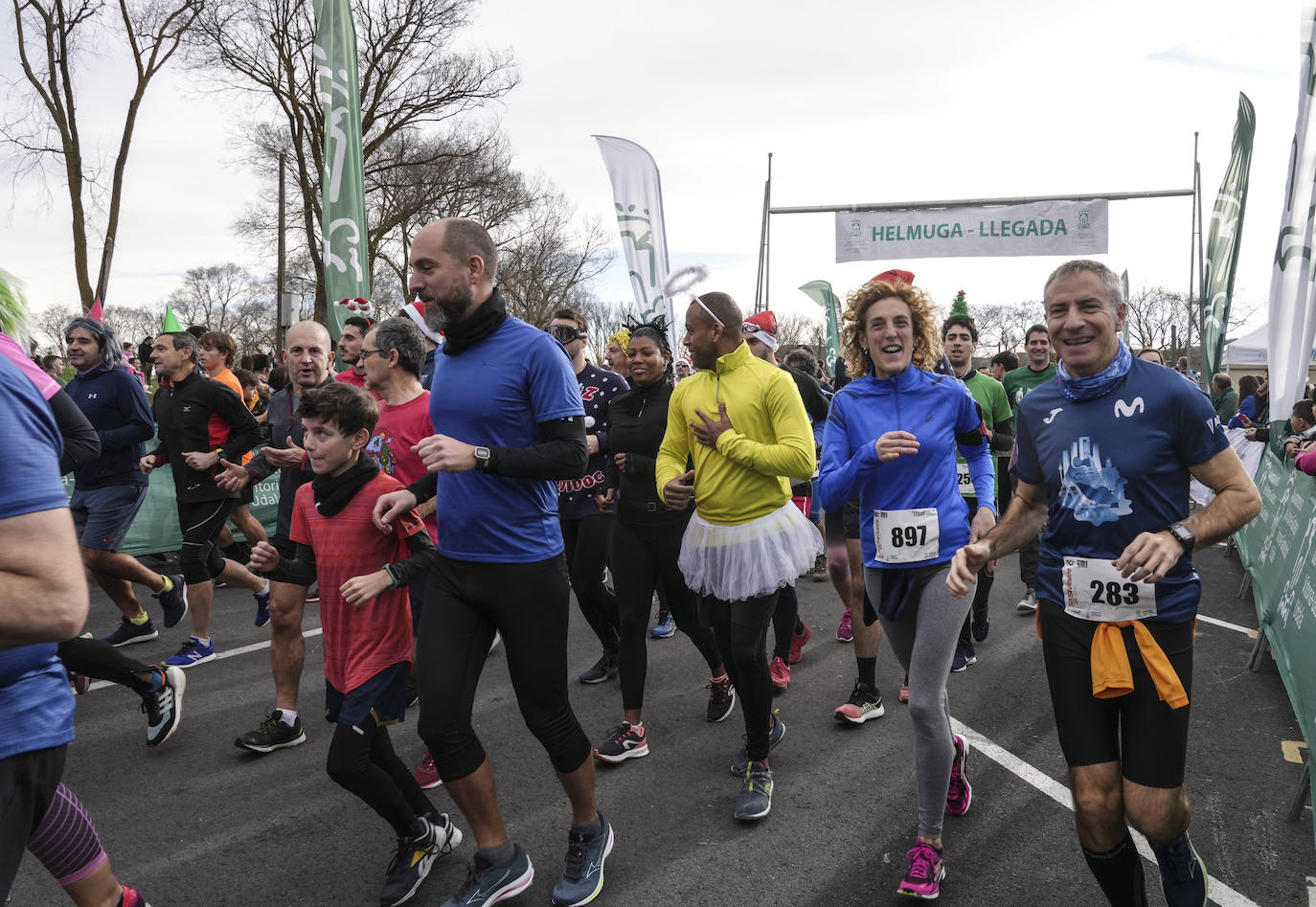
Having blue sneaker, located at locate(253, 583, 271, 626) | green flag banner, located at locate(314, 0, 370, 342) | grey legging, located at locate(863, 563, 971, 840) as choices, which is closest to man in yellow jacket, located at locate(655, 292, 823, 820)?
grey legging, located at locate(863, 563, 971, 840)

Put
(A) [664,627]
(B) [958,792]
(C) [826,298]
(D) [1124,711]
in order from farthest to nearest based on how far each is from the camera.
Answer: (C) [826,298], (A) [664,627], (B) [958,792], (D) [1124,711]

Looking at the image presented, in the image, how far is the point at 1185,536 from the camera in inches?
87.5

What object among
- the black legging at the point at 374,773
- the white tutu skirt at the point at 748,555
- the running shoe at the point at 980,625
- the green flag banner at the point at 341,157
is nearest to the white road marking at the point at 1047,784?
the white tutu skirt at the point at 748,555

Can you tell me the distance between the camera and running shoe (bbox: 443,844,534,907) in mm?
2836

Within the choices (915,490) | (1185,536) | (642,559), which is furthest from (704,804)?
(1185,536)

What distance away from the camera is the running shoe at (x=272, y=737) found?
4238 millimetres

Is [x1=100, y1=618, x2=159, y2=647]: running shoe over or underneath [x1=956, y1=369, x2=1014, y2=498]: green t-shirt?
underneath

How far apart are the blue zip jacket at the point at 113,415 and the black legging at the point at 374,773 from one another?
3546 mm

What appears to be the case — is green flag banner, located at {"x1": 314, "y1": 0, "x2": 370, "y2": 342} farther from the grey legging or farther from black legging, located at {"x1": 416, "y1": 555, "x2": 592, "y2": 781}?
the grey legging

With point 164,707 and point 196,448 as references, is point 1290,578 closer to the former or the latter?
point 164,707

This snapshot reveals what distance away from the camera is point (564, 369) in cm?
295

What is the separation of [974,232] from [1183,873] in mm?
11931

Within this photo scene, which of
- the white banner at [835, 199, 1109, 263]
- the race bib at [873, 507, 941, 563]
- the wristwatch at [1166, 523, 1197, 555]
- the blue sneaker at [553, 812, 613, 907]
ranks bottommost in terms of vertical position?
the blue sneaker at [553, 812, 613, 907]

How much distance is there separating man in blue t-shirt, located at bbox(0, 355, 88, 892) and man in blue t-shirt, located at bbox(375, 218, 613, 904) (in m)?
1.19
